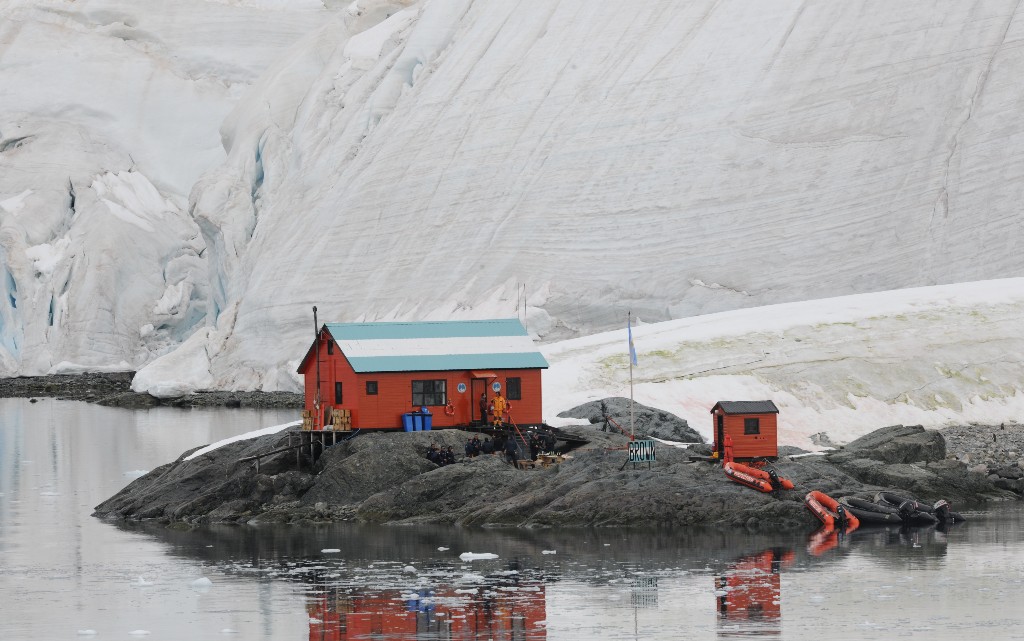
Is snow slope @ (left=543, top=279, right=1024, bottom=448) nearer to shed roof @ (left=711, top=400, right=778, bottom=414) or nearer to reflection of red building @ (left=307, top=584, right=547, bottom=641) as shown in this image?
shed roof @ (left=711, top=400, right=778, bottom=414)

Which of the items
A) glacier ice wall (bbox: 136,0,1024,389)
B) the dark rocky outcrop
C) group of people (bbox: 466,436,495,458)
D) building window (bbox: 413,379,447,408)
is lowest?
the dark rocky outcrop

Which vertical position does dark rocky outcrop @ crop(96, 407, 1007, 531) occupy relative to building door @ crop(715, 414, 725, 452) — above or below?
below

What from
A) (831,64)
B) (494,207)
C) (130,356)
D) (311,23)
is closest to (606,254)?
(494,207)

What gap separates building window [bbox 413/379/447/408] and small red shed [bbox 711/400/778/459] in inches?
245

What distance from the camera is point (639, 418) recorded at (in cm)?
4372

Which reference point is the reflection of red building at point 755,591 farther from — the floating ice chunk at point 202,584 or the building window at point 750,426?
the floating ice chunk at point 202,584

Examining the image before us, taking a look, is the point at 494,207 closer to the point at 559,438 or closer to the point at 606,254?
the point at 606,254

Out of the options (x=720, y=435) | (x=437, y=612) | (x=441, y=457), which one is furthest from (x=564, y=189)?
(x=437, y=612)

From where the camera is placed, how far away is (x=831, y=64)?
81062 mm

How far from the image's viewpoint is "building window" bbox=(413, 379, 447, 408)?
3991 cm

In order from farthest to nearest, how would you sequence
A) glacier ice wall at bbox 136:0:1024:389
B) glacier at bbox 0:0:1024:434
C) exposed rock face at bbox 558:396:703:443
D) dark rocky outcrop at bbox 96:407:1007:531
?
glacier at bbox 0:0:1024:434
glacier ice wall at bbox 136:0:1024:389
exposed rock face at bbox 558:396:703:443
dark rocky outcrop at bbox 96:407:1007:531

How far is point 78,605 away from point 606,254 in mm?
52646

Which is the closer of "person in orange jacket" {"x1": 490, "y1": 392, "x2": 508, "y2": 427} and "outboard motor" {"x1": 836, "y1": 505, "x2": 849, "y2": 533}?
"outboard motor" {"x1": 836, "y1": 505, "x2": 849, "y2": 533}

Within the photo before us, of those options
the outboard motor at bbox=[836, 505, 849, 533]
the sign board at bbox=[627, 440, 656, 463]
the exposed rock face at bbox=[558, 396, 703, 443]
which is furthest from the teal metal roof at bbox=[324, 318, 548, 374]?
the outboard motor at bbox=[836, 505, 849, 533]
